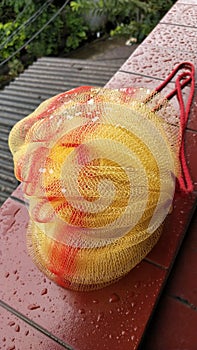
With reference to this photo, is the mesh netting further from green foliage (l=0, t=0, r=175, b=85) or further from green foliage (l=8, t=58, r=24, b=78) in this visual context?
green foliage (l=8, t=58, r=24, b=78)

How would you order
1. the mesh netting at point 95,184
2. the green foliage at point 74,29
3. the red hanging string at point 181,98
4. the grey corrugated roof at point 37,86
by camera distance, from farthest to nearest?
the green foliage at point 74,29 → the grey corrugated roof at point 37,86 → the red hanging string at point 181,98 → the mesh netting at point 95,184

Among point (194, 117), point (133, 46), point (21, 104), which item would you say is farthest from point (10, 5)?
point (194, 117)

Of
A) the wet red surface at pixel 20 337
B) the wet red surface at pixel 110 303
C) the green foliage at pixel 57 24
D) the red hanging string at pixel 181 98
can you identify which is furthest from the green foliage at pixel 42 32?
the wet red surface at pixel 20 337

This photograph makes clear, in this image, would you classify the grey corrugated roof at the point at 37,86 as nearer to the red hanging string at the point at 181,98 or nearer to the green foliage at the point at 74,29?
the red hanging string at the point at 181,98

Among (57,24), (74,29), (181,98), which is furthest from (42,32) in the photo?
(181,98)

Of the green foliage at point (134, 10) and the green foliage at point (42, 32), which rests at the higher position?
the green foliage at point (134, 10)

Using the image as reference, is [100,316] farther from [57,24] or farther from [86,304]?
[57,24]
